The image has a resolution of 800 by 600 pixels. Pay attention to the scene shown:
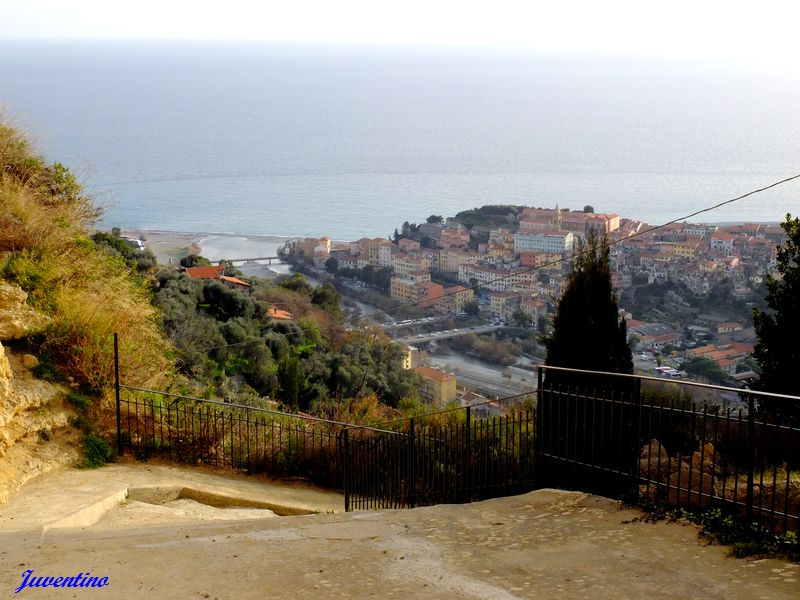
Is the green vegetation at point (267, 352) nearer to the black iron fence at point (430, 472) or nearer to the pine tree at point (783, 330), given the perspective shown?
the black iron fence at point (430, 472)

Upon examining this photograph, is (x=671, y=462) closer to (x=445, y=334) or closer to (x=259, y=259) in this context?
(x=445, y=334)

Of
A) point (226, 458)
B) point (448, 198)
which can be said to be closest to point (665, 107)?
point (448, 198)

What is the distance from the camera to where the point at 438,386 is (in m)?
23.9

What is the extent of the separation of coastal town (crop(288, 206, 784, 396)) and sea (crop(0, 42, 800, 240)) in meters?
11.5

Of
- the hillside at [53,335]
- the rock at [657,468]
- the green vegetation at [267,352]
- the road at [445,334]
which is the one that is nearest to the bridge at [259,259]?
the road at [445,334]

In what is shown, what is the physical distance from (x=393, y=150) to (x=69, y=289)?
99156 mm

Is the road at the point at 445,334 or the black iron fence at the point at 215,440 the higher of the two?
the black iron fence at the point at 215,440

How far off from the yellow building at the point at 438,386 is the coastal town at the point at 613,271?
1.38 feet

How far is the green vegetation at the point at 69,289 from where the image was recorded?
10336 millimetres

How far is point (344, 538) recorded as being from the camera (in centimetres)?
630

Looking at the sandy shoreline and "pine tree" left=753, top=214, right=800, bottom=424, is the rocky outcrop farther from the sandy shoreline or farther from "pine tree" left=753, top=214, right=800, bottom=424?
the sandy shoreline

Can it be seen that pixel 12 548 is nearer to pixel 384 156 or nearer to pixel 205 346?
pixel 205 346

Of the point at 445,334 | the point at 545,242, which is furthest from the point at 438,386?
the point at 545,242
